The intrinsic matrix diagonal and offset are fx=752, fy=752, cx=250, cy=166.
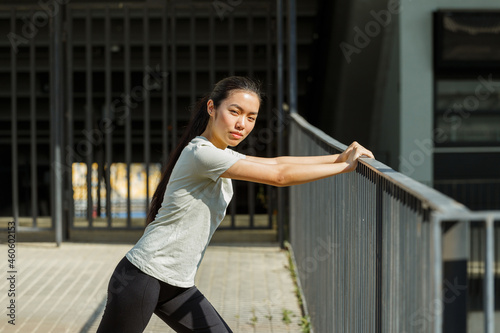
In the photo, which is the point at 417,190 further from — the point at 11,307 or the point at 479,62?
the point at 479,62

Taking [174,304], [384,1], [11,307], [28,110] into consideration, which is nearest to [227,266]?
[11,307]

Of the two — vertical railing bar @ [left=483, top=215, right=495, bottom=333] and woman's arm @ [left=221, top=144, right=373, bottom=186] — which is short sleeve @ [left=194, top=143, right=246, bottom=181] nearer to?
woman's arm @ [left=221, top=144, right=373, bottom=186]

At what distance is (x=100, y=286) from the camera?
20.8 ft

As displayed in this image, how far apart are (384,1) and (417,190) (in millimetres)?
6694

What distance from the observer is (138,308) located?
281 cm

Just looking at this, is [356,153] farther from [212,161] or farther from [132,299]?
[132,299]

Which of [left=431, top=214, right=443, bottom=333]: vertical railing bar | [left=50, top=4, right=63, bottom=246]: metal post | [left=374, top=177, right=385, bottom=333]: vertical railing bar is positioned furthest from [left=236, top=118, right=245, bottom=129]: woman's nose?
[left=50, top=4, right=63, bottom=246]: metal post

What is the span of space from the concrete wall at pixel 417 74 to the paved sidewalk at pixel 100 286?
1837 millimetres

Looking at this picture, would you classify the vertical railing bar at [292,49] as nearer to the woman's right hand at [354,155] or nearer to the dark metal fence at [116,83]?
the dark metal fence at [116,83]

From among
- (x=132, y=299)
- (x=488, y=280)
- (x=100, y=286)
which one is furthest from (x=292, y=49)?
(x=488, y=280)

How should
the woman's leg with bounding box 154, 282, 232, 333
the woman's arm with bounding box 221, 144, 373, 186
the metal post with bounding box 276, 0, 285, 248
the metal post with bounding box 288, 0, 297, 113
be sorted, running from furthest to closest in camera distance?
1. the metal post with bounding box 276, 0, 285, 248
2. the metal post with bounding box 288, 0, 297, 113
3. the woman's leg with bounding box 154, 282, 232, 333
4. the woman's arm with bounding box 221, 144, 373, 186

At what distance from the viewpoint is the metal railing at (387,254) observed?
1696 millimetres

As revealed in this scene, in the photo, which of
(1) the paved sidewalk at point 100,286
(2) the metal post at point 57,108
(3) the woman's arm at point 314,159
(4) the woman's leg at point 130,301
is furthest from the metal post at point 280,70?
(4) the woman's leg at point 130,301

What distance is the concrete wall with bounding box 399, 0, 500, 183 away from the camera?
808 cm
